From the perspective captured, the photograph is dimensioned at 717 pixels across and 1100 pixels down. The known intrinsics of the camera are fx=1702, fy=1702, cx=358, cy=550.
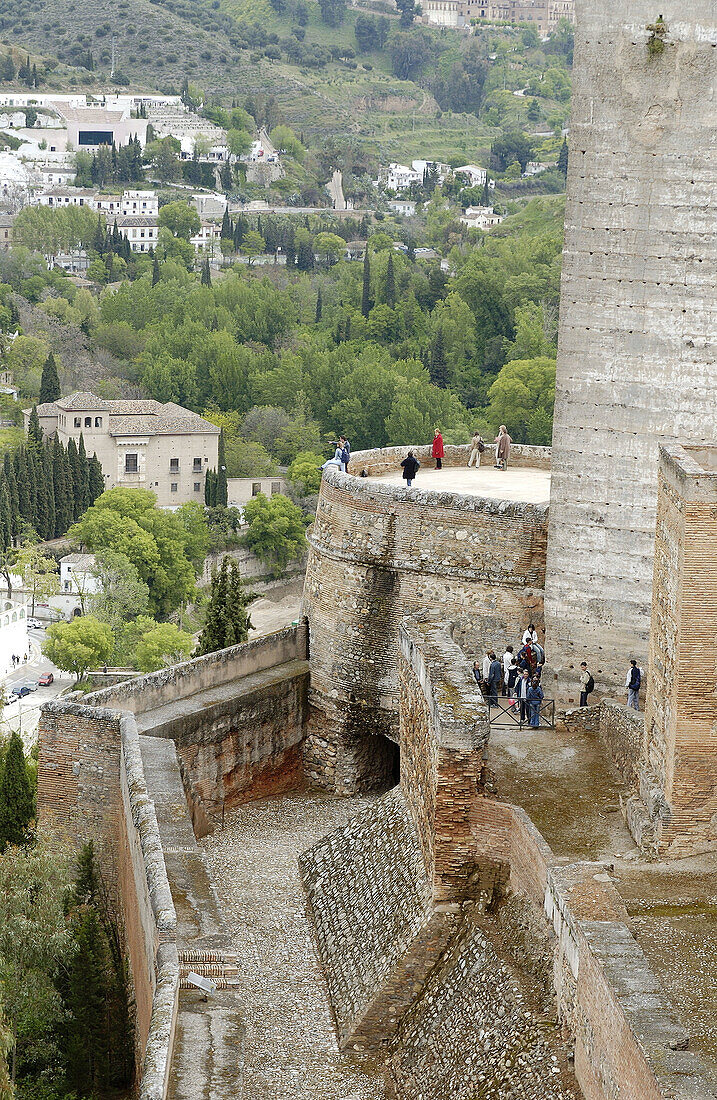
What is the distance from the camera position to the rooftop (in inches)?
952

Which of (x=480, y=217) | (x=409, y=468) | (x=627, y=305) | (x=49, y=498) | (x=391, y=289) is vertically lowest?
(x=49, y=498)

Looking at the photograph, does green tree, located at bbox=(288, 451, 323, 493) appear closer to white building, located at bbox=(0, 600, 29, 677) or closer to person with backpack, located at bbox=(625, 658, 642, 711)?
white building, located at bbox=(0, 600, 29, 677)

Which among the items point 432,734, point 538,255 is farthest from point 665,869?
point 538,255

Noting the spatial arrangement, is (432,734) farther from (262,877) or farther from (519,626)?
(519,626)

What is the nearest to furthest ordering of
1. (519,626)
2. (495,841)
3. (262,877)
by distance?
(495,841), (262,877), (519,626)

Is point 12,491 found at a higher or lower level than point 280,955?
lower

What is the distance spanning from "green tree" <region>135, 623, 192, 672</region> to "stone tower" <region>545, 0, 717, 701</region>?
41.2 m

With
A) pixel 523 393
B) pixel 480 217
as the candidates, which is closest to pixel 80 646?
pixel 523 393

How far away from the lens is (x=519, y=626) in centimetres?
2202

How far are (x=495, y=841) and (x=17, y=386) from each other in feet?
303

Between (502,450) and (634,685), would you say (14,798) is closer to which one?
(502,450)

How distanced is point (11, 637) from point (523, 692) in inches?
2006

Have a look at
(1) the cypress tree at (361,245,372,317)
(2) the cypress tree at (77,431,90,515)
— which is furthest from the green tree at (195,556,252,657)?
(1) the cypress tree at (361,245,372,317)

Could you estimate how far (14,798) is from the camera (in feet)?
88.5
